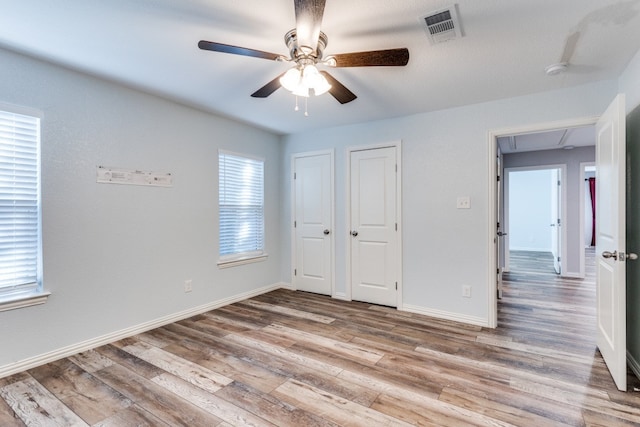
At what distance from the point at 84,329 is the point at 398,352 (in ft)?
8.81

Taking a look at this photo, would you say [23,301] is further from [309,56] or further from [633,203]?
[633,203]

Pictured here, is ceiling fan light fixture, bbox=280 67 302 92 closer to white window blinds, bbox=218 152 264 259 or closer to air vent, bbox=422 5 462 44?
air vent, bbox=422 5 462 44

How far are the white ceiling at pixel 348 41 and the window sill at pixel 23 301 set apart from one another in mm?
1800

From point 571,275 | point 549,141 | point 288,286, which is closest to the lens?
point 288,286

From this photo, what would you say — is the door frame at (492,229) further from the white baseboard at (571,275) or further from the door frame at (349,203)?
the white baseboard at (571,275)

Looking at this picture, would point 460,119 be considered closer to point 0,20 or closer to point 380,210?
point 380,210

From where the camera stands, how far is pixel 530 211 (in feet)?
29.2

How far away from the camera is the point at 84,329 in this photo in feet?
8.63

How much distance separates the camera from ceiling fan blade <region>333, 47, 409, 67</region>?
1.77 metres

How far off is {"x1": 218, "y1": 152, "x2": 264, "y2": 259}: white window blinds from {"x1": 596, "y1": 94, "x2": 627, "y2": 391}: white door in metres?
3.67

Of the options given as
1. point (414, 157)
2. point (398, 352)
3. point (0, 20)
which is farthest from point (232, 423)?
point (414, 157)

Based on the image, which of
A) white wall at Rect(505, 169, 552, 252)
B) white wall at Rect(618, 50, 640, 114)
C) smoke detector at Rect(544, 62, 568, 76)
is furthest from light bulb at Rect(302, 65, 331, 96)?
white wall at Rect(505, 169, 552, 252)

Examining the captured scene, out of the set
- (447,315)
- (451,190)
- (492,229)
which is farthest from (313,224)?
(492,229)

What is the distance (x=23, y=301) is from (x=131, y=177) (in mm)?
1263
